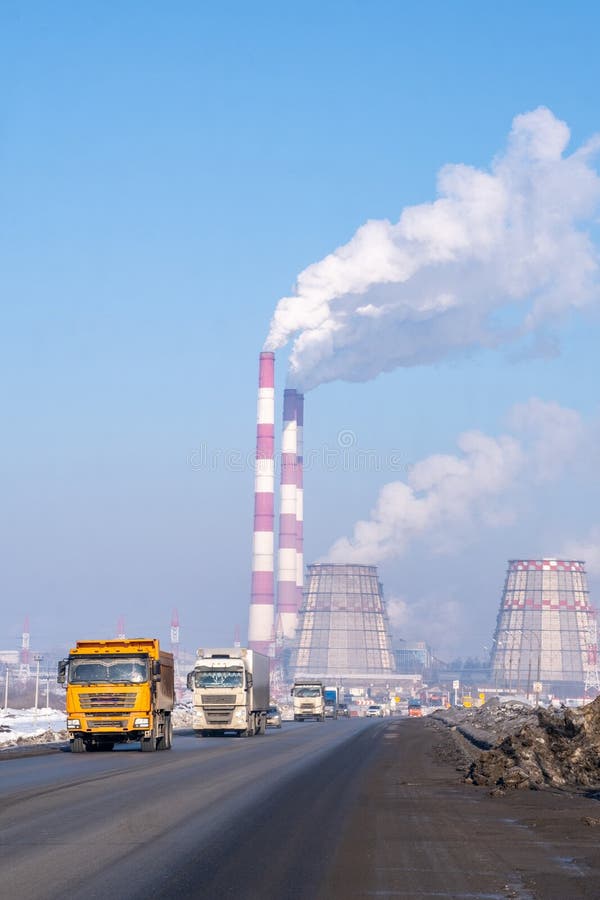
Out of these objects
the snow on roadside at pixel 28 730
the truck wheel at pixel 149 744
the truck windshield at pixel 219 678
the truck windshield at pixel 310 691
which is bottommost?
the snow on roadside at pixel 28 730

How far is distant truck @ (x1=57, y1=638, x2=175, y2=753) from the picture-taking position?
3616cm

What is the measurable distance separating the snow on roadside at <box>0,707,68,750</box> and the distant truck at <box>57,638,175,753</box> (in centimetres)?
548

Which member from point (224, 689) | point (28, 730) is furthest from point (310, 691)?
point (224, 689)

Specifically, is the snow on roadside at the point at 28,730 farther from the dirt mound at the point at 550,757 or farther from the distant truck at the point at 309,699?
the dirt mound at the point at 550,757

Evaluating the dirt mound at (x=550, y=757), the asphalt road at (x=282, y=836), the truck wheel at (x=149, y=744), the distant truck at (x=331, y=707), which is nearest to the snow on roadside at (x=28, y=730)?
the truck wheel at (x=149, y=744)

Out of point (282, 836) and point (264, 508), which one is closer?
point (282, 836)

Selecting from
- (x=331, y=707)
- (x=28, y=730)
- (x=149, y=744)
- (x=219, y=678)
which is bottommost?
(x=28, y=730)

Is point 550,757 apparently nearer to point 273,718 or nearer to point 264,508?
point 273,718

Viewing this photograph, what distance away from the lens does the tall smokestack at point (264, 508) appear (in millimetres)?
169000

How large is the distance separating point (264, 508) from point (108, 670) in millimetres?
136761

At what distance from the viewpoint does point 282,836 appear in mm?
15875

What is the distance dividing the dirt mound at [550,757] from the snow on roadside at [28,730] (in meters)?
18.8

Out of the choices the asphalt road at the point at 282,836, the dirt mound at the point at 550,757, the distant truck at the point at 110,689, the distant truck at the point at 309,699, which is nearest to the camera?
the asphalt road at the point at 282,836

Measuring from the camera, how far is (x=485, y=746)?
43.3 m
